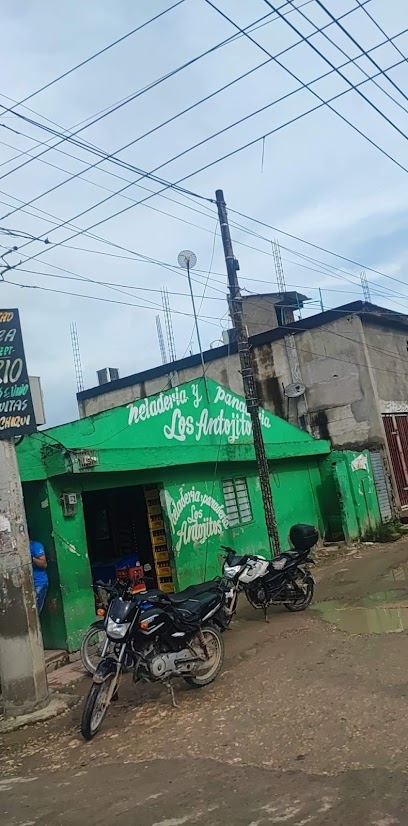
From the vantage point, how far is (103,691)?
5.51 m

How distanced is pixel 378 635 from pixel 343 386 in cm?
1207

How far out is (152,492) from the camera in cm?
1098

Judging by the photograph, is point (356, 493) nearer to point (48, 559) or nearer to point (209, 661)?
point (48, 559)

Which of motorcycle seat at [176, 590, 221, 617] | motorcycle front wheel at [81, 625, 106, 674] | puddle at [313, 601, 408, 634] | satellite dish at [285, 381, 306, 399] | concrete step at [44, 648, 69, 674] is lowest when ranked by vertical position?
puddle at [313, 601, 408, 634]

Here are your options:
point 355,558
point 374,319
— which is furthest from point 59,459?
point 374,319

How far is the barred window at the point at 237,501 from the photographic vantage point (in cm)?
1243

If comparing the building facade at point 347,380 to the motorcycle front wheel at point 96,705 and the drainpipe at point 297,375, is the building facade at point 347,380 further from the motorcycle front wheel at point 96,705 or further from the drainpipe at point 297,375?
the motorcycle front wheel at point 96,705

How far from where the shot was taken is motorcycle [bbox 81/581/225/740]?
554 centimetres

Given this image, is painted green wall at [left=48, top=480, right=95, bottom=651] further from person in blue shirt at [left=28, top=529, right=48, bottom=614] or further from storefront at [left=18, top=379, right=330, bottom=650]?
person in blue shirt at [left=28, top=529, right=48, bottom=614]

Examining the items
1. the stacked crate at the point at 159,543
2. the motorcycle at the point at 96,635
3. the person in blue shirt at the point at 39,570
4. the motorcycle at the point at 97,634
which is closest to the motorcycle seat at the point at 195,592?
the motorcycle at the point at 97,634

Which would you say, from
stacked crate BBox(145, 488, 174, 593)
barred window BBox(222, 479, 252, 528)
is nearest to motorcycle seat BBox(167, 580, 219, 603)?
stacked crate BBox(145, 488, 174, 593)

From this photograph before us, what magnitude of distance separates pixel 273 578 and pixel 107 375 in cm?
1925

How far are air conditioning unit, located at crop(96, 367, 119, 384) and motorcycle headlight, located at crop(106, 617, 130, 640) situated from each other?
21.7 metres

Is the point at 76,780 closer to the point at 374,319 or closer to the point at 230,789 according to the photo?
the point at 230,789
